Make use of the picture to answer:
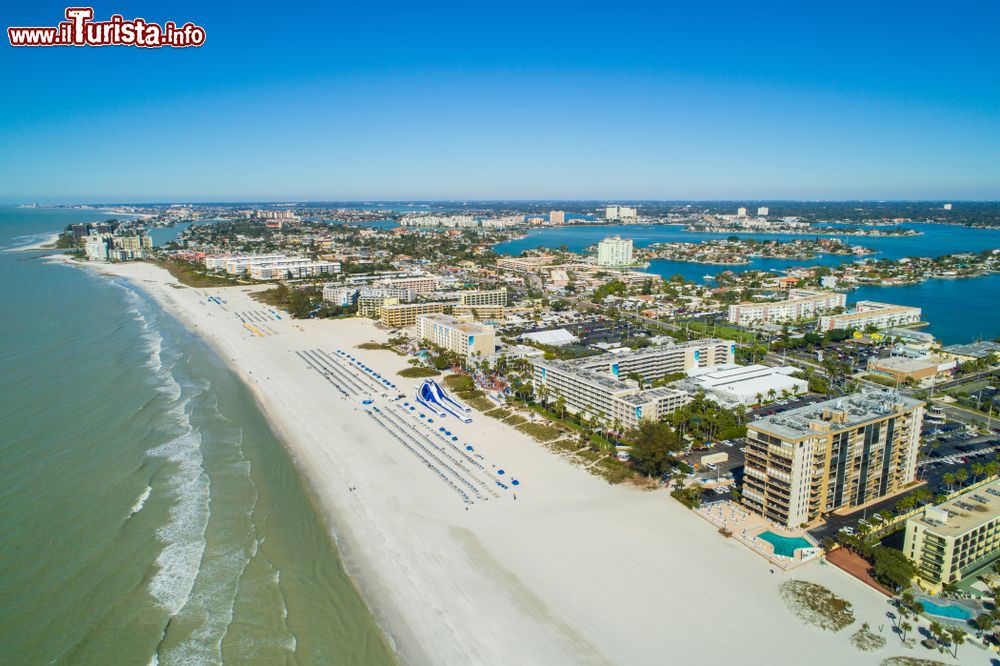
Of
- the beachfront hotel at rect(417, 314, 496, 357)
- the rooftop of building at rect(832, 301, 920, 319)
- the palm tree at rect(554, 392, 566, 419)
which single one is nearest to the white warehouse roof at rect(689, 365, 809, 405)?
the palm tree at rect(554, 392, 566, 419)

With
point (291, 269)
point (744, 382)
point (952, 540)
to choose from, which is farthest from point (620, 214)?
point (952, 540)

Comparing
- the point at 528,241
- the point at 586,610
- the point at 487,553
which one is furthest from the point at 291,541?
the point at 528,241

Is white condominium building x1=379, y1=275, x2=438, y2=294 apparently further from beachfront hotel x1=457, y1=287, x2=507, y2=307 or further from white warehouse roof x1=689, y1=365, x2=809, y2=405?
white warehouse roof x1=689, y1=365, x2=809, y2=405

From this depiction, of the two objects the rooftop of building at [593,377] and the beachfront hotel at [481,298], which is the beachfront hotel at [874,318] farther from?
the beachfront hotel at [481,298]

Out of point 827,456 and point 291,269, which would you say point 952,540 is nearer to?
point 827,456

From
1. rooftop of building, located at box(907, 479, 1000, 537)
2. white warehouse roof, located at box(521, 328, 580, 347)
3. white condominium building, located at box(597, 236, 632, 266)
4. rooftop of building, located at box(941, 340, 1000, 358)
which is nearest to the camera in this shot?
rooftop of building, located at box(907, 479, 1000, 537)
